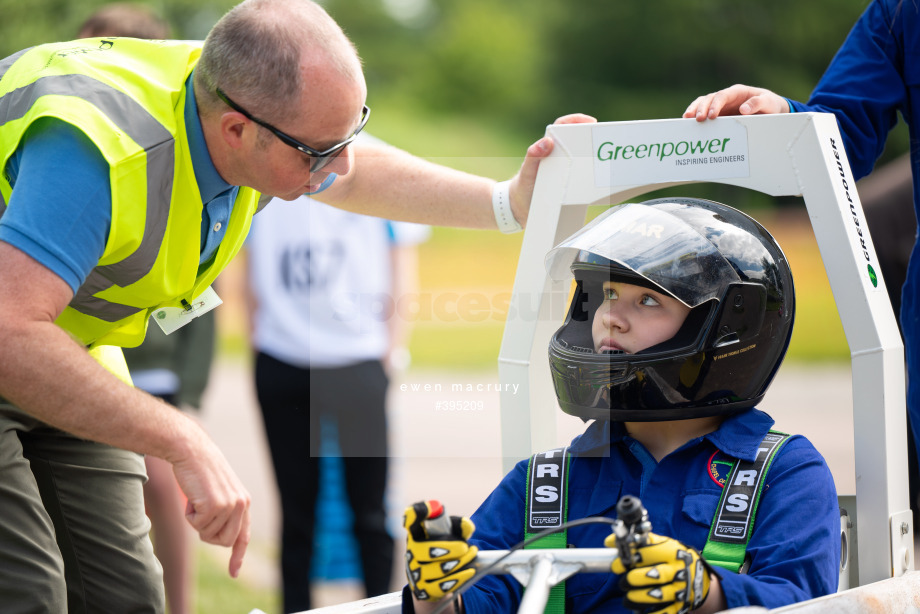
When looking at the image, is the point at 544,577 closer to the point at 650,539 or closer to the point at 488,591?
the point at 650,539

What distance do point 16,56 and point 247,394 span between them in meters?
9.18

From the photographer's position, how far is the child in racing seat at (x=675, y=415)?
215 centimetres

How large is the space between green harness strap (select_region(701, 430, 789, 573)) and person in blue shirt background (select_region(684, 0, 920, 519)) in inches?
31.4

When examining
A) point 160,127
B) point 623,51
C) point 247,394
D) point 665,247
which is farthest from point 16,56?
point 623,51

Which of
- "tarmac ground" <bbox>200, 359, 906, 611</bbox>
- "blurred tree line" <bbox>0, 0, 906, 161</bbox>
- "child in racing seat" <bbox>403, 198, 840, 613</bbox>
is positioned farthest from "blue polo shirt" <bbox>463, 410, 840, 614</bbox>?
"blurred tree line" <bbox>0, 0, 906, 161</bbox>

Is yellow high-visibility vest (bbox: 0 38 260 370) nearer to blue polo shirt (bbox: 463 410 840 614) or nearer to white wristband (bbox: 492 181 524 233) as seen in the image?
white wristband (bbox: 492 181 524 233)

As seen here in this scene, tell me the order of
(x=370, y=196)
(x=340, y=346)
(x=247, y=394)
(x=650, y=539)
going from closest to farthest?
(x=650, y=539)
(x=370, y=196)
(x=340, y=346)
(x=247, y=394)

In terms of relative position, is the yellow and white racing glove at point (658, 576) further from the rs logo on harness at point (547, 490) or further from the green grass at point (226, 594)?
the green grass at point (226, 594)

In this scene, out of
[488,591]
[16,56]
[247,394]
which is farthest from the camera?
[247,394]

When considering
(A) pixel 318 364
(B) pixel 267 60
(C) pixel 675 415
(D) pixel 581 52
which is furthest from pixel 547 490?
(D) pixel 581 52

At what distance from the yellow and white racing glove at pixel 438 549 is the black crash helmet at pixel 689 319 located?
0.57 m

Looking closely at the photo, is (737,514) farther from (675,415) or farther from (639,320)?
(639,320)

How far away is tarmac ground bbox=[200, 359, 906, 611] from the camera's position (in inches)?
135

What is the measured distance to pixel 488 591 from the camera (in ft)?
7.44
